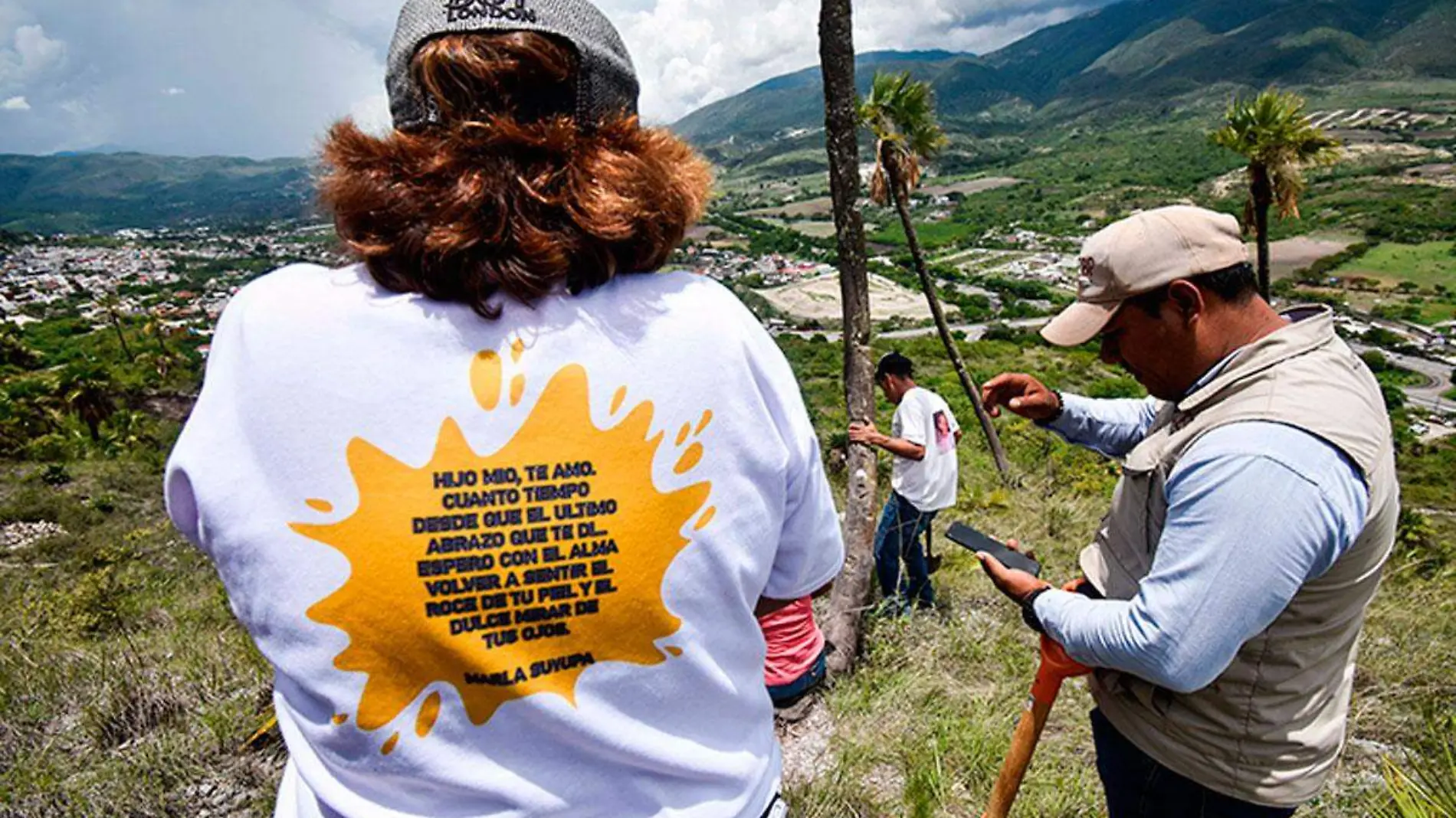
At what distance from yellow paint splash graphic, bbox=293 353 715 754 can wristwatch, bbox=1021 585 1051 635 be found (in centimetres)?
119

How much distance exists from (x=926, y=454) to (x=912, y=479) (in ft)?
0.64

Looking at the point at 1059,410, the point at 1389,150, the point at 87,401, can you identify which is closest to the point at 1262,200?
the point at 1059,410

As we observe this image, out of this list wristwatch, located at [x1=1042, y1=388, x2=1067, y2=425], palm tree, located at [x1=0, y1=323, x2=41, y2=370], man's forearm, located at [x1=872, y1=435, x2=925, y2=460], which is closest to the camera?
wristwatch, located at [x1=1042, y1=388, x2=1067, y2=425]

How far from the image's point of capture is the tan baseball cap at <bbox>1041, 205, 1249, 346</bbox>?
1.56m

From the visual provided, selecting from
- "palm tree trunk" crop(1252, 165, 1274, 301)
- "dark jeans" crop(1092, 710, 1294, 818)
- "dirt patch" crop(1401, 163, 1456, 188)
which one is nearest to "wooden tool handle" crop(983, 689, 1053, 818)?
"dark jeans" crop(1092, 710, 1294, 818)

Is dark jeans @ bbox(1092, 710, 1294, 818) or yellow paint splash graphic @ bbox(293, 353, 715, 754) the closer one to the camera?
yellow paint splash graphic @ bbox(293, 353, 715, 754)

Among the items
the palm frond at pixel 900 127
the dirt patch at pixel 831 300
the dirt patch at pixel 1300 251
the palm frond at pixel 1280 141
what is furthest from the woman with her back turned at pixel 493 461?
the dirt patch at pixel 1300 251

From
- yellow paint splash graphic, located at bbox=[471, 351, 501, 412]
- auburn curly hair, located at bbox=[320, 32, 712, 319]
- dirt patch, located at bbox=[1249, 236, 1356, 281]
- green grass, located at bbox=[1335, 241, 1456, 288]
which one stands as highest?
auburn curly hair, located at bbox=[320, 32, 712, 319]

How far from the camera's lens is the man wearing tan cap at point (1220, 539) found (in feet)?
4.25

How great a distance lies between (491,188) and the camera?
2.75 feet

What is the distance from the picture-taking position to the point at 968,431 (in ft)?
68.9

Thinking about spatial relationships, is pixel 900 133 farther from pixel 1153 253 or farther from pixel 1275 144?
pixel 1153 253

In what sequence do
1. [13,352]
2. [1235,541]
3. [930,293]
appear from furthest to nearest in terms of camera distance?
[13,352] < [930,293] < [1235,541]

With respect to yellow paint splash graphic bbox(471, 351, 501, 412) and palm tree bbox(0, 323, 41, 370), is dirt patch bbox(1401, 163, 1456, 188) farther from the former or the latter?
palm tree bbox(0, 323, 41, 370)
